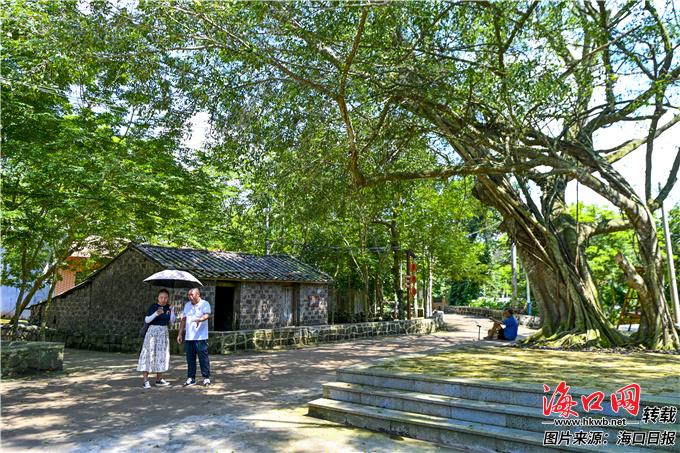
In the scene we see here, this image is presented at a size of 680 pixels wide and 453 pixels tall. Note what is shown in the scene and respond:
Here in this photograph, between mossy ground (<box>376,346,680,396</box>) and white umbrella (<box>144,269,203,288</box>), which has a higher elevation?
white umbrella (<box>144,269,203,288</box>)

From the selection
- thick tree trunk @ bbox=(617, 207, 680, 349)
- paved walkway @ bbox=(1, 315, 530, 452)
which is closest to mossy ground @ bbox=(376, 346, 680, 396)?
thick tree trunk @ bbox=(617, 207, 680, 349)

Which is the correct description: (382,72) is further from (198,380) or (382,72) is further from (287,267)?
(287,267)

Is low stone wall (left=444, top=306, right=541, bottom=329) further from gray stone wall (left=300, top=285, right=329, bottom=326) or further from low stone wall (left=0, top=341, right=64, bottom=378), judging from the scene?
low stone wall (left=0, top=341, right=64, bottom=378)

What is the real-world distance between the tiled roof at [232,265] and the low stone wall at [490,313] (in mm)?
11172

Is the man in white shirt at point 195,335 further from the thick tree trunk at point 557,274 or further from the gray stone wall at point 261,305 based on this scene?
the gray stone wall at point 261,305

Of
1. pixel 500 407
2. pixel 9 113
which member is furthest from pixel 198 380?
pixel 9 113

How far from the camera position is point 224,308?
17875 mm

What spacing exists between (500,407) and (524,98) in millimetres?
5524

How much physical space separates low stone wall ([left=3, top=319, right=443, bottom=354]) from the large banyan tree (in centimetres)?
539

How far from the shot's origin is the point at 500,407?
5129 millimetres

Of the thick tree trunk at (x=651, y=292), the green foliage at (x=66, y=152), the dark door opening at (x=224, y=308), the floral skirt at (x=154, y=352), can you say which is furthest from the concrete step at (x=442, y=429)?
A: the dark door opening at (x=224, y=308)

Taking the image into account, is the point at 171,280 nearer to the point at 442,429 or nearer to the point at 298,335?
the point at 298,335

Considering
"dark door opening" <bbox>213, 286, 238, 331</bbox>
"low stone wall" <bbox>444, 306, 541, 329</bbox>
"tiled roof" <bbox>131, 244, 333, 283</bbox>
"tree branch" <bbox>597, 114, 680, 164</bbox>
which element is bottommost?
"low stone wall" <bbox>444, 306, 541, 329</bbox>

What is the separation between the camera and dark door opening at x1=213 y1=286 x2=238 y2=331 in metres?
17.6
